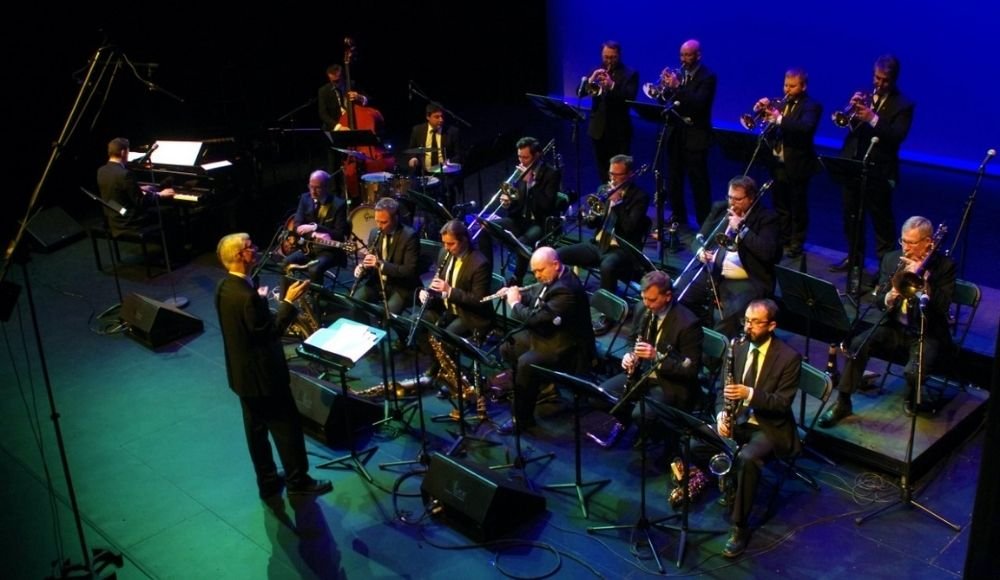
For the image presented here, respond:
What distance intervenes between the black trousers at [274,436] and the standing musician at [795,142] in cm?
469

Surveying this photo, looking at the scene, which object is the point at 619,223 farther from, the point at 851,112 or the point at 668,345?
the point at 668,345

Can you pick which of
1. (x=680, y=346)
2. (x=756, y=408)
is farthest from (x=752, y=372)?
(x=680, y=346)

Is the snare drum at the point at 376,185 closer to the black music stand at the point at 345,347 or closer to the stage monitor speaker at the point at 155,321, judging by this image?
the stage monitor speaker at the point at 155,321

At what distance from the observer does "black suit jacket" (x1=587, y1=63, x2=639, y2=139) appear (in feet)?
33.7

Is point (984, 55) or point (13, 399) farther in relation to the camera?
point (984, 55)

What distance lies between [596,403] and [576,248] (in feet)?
6.03

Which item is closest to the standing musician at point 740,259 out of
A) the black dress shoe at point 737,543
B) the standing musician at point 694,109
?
the standing musician at point 694,109

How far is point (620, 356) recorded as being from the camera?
8.14 metres

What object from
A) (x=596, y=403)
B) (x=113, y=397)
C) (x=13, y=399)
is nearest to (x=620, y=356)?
(x=596, y=403)

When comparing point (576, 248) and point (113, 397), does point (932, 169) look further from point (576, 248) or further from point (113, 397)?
point (113, 397)

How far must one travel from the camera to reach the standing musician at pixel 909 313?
6832 mm

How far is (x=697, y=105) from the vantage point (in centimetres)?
976

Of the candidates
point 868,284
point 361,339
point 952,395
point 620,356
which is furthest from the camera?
point 868,284

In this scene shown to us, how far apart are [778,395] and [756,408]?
0.18 metres
